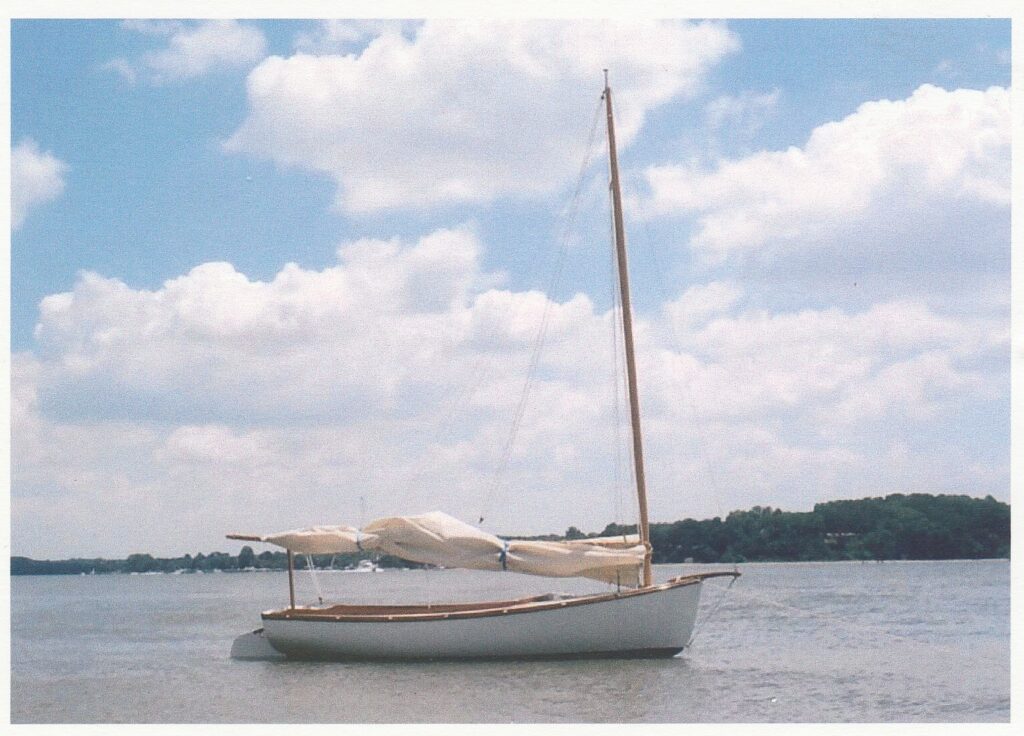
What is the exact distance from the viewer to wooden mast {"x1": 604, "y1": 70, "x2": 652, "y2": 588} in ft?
103

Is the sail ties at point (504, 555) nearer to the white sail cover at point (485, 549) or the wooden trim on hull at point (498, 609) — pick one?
the white sail cover at point (485, 549)

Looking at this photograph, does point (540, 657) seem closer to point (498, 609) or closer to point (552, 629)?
point (552, 629)

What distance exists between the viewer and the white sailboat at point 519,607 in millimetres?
30016

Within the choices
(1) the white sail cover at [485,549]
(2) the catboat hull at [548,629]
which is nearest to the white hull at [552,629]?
(2) the catboat hull at [548,629]

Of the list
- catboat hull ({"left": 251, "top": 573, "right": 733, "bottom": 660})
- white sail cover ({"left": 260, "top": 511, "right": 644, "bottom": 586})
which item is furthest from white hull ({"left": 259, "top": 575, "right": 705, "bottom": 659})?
white sail cover ({"left": 260, "top": 511, "right": 644, "bottom": 586})

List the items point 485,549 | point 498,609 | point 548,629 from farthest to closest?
point 485,549 < point 498,609 < point 548,629

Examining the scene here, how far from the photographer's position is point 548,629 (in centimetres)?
3000

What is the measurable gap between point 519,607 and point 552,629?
0.92 m

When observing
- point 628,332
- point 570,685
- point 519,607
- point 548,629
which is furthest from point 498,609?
point 628,332

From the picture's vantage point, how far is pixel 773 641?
41312 mm

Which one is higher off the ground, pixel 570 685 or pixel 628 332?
pixel 628 332
